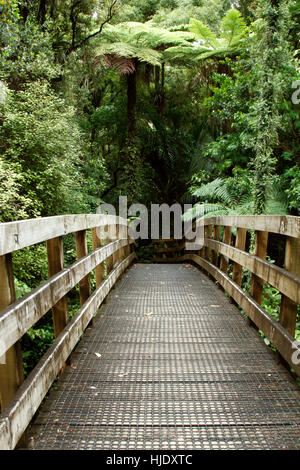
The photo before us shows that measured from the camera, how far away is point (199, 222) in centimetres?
734

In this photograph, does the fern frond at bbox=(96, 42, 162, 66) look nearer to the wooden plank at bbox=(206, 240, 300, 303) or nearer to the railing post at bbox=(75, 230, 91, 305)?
the wooden plank at bbox=(206, 240, 300, 303)

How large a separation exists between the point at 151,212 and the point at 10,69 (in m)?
8.28

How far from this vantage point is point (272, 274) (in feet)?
8.86

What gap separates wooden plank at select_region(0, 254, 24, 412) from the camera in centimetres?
161

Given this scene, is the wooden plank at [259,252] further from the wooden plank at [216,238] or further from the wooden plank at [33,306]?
the wooden plank at [216,238]

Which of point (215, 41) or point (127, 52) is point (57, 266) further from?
point (215, 41)

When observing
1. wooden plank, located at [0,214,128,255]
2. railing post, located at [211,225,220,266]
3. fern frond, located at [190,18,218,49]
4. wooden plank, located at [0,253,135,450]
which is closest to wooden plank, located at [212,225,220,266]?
railing post, located at [211,225,220,266]

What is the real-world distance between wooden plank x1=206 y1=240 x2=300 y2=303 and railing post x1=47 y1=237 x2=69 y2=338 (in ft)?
4.95

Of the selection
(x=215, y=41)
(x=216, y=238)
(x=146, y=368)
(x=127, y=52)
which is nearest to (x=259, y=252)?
(x=146, y=368)

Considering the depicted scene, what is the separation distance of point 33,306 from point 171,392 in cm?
104

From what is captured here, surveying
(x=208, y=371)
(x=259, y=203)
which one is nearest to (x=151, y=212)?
A: (x=259, y=203)

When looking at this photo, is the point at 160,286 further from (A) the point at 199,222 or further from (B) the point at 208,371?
(B) the point at 208,371

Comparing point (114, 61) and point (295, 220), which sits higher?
point (114, 61)
